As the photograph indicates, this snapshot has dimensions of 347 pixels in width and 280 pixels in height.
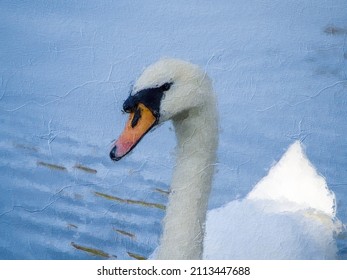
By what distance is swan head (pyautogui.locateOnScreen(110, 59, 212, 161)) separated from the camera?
2.44 meters

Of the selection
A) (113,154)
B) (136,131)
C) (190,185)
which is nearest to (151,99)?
(136,131)

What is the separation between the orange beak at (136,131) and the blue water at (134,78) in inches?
7.7

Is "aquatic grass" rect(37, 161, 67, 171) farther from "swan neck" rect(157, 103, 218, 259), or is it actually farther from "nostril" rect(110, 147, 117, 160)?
"swan neck" rect(157, 103, 218, 259)

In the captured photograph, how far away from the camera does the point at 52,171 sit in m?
2.72

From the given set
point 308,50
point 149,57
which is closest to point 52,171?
point 149,57

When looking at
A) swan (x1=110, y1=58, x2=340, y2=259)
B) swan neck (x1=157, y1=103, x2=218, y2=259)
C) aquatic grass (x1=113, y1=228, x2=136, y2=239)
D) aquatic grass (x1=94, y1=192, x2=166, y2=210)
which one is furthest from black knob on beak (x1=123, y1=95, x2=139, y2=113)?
aquatic grass (x1=113, y1=228, x2=136, y2=239)

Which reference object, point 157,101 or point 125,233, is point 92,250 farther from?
point 157,101

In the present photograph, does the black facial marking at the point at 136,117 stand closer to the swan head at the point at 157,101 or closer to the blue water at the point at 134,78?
the swan head at the point at 157,101

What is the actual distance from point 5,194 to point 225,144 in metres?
1.03

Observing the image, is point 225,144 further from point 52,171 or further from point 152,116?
point 52,171

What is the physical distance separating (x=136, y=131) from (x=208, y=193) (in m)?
0.43

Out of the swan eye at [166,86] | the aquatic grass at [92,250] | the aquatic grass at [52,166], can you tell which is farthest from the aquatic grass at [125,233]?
the swan eye at [166,86]

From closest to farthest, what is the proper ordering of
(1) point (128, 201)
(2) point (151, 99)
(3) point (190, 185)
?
(2) point (151, 99), (3) point (190, 185), (1) point (128, 201)

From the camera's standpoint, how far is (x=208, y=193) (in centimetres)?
260
